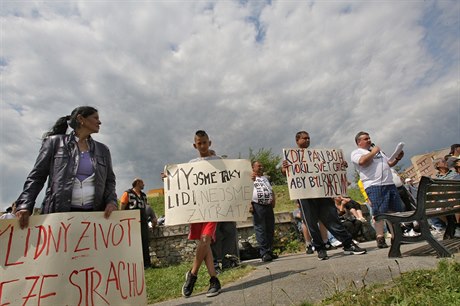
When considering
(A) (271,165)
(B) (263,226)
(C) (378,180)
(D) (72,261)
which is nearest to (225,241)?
(B) (263,226)

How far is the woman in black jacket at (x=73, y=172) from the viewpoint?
10.2ft

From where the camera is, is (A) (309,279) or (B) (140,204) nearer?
(A) (309,279)

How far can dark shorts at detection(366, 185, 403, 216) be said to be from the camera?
17.9ft

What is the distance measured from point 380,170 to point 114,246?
13.9 feet

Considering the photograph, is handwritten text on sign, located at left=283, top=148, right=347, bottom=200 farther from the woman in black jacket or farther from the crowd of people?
the woman in black jacket

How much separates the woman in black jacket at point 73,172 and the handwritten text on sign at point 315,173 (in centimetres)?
312

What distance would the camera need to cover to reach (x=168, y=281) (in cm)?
598

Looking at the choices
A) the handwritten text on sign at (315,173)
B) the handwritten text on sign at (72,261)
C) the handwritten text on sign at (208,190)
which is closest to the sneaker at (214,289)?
the handwritten text on sign at (208,190)

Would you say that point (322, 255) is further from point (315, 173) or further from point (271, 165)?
point (271, 165)

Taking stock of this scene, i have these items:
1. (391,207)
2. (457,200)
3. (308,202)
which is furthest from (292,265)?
(457,200)

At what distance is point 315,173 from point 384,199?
1.13 metres

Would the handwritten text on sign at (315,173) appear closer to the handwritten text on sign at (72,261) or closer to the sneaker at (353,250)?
the sneaker at (353,250)

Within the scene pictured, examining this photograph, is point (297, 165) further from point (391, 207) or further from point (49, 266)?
point (49, 266)

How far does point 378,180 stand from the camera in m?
5.51
